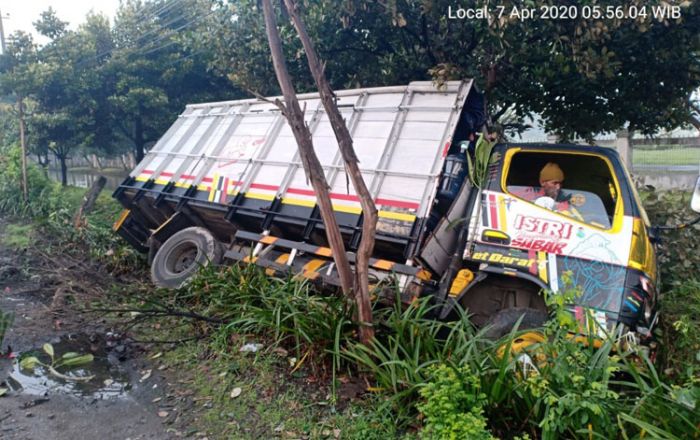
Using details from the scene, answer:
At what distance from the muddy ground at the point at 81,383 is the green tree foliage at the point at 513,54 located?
3.46 meters

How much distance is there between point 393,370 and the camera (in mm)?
3152

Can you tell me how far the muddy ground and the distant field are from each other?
10691 mm

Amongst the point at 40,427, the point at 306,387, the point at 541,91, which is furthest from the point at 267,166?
the point at 541,91

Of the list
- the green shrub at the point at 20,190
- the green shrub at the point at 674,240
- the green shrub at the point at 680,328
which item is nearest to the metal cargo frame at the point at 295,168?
the green shrub at the point at 680,328

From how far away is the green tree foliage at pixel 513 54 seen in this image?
17.4ft

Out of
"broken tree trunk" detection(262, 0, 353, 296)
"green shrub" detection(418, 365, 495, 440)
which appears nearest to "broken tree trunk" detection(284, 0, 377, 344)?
"broken tree trunk" detection(262, 0, 353, 296)

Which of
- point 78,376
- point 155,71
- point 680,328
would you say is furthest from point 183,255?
point 155,71

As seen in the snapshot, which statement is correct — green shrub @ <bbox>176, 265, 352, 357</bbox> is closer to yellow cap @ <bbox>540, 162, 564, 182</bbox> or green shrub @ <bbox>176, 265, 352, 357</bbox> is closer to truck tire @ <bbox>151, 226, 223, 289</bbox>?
truck tire @ <bbox>151, 226, 223, 289</bbox>

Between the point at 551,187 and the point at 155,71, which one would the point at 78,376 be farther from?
the point at 155,71

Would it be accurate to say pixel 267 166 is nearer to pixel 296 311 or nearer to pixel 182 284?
pixel 182 284

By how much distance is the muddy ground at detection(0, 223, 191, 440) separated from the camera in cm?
312

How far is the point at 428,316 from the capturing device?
418 cm

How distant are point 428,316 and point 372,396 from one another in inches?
44.5

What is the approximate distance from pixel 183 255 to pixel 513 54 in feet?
15.9
